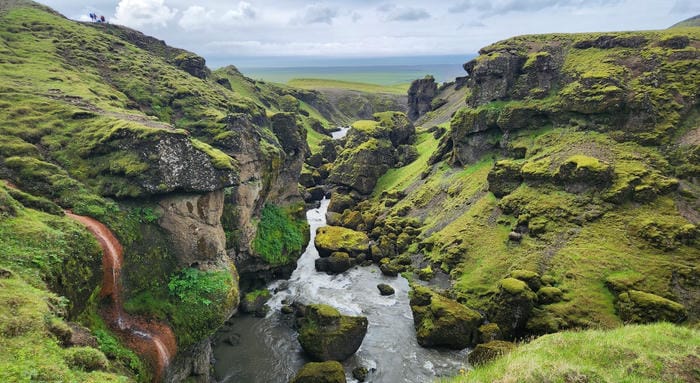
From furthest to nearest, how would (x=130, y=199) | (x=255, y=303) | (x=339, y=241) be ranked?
(x=339, y=241) < (x=255, y=303) < (x=130, y=199)

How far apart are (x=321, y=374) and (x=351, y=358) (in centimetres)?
607

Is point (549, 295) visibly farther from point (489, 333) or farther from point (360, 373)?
point (360, 373)

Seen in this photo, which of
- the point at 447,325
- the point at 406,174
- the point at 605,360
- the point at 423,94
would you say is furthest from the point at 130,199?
the point at 423,94

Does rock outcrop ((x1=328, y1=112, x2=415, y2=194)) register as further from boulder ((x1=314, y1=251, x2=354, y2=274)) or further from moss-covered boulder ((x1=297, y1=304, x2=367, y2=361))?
moss-covered boulder ((x1=297, y1=304, x2=367, y2=361))

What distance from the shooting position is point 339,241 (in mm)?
61625

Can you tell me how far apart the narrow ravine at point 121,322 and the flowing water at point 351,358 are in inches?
340

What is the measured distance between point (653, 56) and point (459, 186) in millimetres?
33592

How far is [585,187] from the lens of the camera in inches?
1967

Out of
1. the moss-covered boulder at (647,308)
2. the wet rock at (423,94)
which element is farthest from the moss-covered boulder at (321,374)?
the wet rock at (423,94)

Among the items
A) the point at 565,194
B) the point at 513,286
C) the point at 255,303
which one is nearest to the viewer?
the point at 513,286

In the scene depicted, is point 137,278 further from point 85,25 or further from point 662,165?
point 85,25

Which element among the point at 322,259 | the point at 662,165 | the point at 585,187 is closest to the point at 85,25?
the point at 322,259

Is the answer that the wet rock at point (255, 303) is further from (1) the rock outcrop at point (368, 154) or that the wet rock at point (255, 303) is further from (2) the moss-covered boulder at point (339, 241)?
(1) the rock outcrop at point (368, 154)

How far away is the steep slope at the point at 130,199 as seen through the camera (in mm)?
23688
